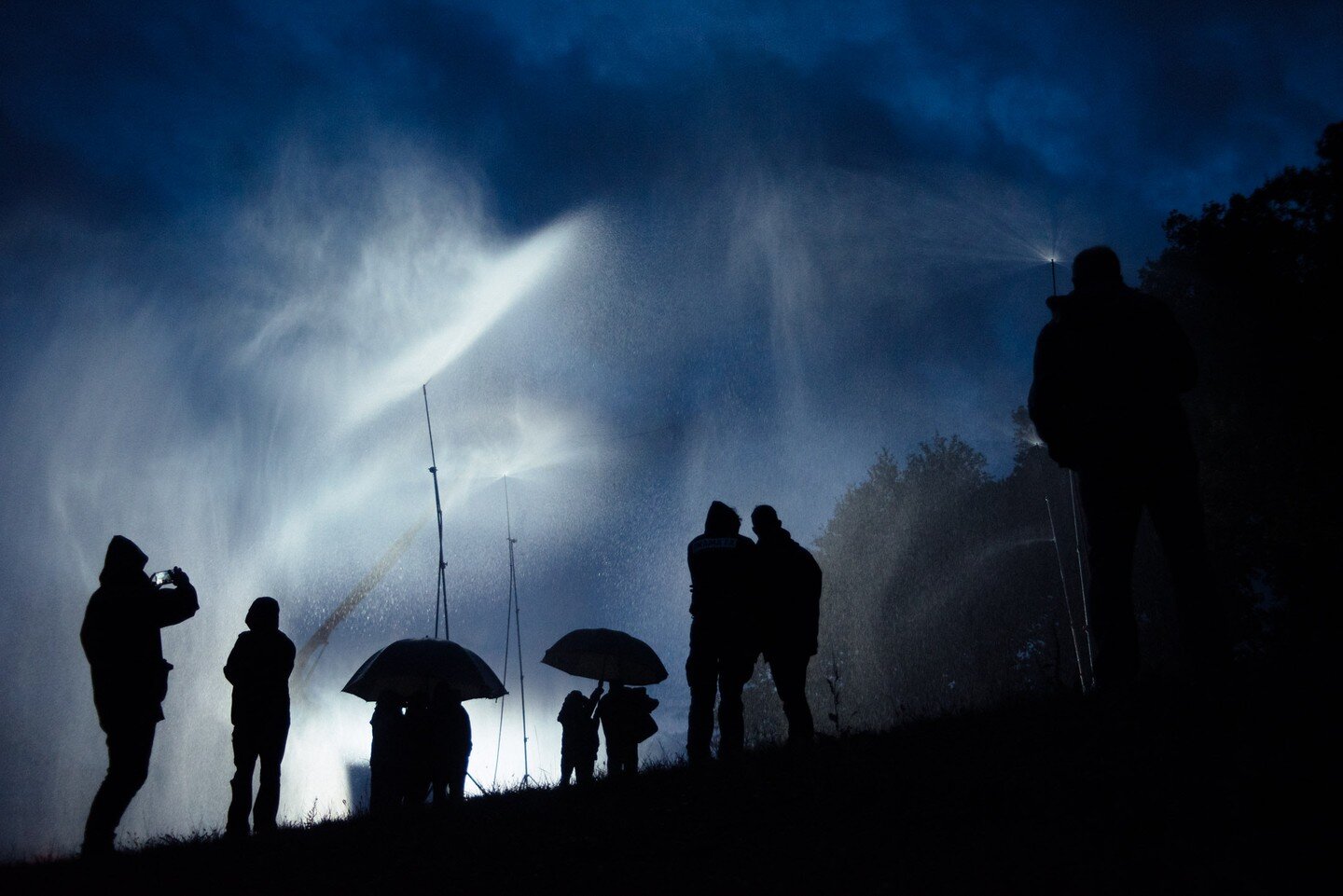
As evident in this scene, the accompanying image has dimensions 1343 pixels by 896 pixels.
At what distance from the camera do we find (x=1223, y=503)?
24.1 meters

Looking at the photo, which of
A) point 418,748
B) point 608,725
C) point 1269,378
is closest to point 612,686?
point 608,725

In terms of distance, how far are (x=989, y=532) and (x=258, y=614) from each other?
32.2 meters

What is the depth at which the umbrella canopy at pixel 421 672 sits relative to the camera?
12172 millimetres

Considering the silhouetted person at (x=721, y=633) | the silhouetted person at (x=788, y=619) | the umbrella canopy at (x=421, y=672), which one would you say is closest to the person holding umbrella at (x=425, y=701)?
the umbrella canopy at (x=421, y=672)

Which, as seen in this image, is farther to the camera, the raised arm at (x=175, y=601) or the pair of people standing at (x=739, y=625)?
the pair of people standing at (x=739, y=625)

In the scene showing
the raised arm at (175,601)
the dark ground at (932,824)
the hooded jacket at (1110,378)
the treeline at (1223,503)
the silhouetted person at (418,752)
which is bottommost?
the dark ground at (932,824)

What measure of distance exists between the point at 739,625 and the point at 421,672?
20.3ft

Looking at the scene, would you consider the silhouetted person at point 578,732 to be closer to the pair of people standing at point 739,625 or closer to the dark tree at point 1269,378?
the pair of people standing at point 739,625

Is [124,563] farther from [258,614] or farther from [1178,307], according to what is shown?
[1178,307]

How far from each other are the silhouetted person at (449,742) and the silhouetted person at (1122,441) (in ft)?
26.1

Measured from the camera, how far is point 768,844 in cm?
372

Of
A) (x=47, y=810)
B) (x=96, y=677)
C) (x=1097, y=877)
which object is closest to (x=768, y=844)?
(x=1097, y=877)

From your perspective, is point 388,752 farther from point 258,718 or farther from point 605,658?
point 605,658

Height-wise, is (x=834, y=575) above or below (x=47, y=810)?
above
